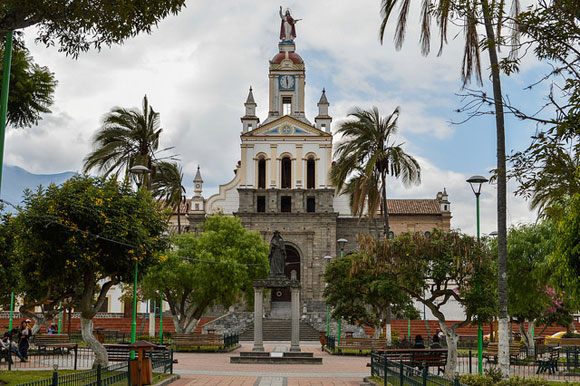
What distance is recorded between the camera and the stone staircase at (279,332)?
42.0m

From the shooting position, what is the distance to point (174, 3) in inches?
452

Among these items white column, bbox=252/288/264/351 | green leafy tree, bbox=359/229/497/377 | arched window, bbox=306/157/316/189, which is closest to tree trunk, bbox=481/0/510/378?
green leafy tree, bbox=359/229/497/377

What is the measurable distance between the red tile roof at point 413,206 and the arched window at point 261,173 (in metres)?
14.9

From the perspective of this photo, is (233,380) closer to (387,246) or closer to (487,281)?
(387,246)

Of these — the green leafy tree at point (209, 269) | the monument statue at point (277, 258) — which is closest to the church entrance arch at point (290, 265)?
the green leafy tree at point (209, 269)

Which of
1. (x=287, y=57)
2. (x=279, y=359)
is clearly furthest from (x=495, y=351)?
(x=287, y=57)

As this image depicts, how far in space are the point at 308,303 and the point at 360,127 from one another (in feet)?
73.7

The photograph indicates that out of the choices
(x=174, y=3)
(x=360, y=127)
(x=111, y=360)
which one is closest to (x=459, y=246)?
(x=174, y=3)

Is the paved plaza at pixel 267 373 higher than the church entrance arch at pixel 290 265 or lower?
lower

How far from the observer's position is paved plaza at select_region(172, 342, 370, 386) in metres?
18.2

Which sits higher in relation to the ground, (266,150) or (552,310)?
(266,150)

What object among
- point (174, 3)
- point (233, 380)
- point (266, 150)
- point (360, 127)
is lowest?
point (233, 380)

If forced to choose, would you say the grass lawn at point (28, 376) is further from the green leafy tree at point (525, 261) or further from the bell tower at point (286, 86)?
the bell tower at point (286, 86)

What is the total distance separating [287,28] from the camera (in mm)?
58719
